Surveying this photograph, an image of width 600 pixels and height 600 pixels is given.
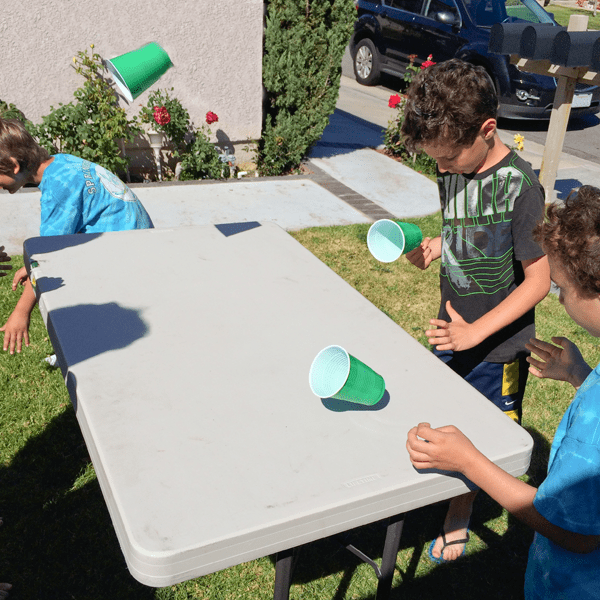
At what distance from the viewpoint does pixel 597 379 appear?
1.16 meters

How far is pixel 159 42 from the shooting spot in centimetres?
612

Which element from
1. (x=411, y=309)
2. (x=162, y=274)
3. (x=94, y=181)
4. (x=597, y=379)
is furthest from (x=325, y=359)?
(x=411, y=309)

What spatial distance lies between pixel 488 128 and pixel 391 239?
534mm

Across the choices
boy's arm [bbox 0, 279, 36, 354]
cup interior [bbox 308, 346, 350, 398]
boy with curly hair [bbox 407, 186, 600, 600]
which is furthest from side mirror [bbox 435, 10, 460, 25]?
cup interior [bbox 308, 346, 350, 398]

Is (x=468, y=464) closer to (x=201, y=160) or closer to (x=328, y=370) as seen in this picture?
(x=328, y=370)

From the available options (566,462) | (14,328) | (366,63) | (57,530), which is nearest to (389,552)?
(566,462)

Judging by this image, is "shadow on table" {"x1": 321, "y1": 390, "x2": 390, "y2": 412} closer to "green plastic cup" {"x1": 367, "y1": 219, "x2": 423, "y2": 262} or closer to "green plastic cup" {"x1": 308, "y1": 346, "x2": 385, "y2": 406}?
"green plastic cup" {"x1": 308, "y1": 346, "x2": 385, "y2": 406}

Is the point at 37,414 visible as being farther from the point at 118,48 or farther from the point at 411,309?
the point at 118,48

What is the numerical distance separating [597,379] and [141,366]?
1.13m

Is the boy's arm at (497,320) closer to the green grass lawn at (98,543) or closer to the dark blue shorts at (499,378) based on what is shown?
the dark blue shorts at (499,378)

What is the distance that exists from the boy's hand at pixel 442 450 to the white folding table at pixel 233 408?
48mm

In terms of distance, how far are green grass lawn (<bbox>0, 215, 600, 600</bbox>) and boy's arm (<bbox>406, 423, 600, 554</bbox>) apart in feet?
4.39

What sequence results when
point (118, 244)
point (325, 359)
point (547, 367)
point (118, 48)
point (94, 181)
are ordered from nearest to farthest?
point (325, 359), point (547, 367), point (118, 244), point (94, 181), point (118, 48)

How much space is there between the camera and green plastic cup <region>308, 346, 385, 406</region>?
143 centimetres
